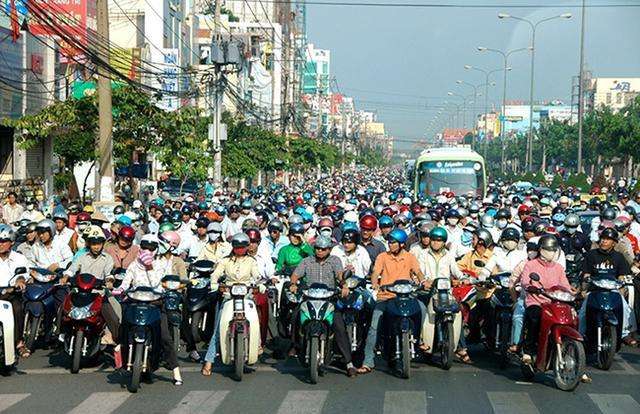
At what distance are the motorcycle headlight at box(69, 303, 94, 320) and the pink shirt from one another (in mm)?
4372

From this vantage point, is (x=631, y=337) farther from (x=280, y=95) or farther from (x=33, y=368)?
(x=280, y=95)

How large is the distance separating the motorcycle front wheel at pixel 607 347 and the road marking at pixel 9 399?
5.90 meters

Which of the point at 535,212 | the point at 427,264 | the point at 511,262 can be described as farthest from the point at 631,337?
the point at 535,212

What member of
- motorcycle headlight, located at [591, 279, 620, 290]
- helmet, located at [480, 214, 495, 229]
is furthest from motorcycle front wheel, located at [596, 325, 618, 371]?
helmet, located at [480, 214, 495, 229]

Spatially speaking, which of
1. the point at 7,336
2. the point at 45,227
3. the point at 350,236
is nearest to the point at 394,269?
the point at 350,236

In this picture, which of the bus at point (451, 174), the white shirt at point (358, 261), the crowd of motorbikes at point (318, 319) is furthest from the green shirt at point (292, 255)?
the bus at point (451, 174)

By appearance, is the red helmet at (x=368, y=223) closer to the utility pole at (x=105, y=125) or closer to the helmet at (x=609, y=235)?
the helmet at (x=609, y=235)

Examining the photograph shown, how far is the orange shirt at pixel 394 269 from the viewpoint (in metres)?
11.5

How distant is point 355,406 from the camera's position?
984cm

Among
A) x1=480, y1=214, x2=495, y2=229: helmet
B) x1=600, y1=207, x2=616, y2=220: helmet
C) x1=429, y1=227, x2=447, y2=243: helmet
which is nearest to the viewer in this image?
x1=429, y1=227, x2=447, y2=243: helmet

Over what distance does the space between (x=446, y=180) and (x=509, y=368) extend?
28.0 metres

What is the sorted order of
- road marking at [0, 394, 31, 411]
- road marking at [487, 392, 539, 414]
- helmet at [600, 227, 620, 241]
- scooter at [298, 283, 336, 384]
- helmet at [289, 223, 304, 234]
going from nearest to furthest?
road marking at [487, 392, 539, 414] → road marking at [0, 394, 31, 411] → scooter at [298, 283, 336, 384] → helmet at [600, 227, 620, 241] → helmet at [289, 223, 304, 234]

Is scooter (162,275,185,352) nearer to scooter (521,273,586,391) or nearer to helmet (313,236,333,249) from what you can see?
helmet (313,236,333,249)

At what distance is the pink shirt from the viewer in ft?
35.6
